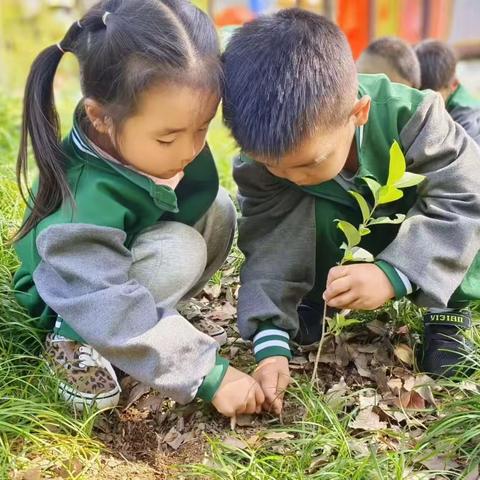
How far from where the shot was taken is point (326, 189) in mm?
2230

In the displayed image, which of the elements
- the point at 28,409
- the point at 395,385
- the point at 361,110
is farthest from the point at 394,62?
the point at 28,409

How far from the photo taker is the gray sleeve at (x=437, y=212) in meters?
2.04

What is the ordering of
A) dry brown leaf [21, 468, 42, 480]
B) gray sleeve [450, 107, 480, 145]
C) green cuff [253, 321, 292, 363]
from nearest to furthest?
dry brown leaf [21, 468, 42, 480] < green cuff [253, 321, 292, 363] < gray sleeve [450, 107, 480, 145]

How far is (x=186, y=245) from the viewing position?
2.13 metres

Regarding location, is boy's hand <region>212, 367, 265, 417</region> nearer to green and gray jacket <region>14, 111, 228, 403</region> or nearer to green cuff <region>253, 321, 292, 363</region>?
green and gray jacket <region>14, 111, 228, 403</region>

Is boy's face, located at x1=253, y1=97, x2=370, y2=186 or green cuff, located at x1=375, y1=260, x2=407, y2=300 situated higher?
boy's face, located at x1=253, y1=97, x2=370, y2=186

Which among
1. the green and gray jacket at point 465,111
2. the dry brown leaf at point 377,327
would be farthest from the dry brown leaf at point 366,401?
the green and gray jacket at point 465,111

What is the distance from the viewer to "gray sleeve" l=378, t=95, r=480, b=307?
2.04 metres

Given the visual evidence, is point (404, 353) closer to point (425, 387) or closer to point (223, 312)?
point (425, 387)

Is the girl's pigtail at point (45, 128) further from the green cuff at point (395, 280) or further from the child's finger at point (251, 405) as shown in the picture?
the green cuff at point (395, 280)

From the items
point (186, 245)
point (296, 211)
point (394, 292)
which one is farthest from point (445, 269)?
point (186, 245)

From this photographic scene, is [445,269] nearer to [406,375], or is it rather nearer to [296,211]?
Answer: [406,375]

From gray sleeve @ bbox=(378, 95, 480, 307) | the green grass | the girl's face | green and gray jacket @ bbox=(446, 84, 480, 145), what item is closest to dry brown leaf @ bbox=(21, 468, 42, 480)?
the green grass

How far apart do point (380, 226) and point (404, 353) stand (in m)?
0.38
